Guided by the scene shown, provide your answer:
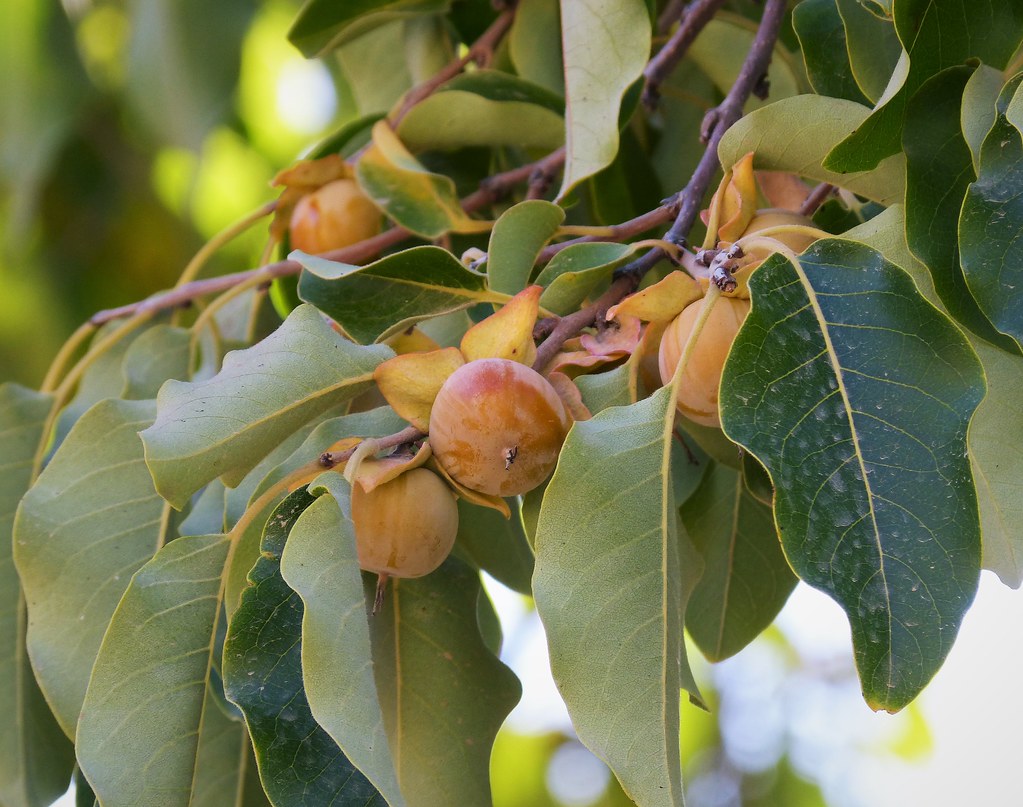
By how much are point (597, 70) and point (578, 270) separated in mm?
181

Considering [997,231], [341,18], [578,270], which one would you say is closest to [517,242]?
[578,270]

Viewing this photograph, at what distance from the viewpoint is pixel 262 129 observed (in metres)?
2.04

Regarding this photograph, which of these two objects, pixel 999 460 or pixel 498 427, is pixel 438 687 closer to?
pixel 498 427

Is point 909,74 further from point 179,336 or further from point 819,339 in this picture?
point 179,336

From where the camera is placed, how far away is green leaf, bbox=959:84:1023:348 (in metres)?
0.54

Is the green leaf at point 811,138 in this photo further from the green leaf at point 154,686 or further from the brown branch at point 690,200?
the green leaf at point 154,686

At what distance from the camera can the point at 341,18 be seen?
987 millimetres

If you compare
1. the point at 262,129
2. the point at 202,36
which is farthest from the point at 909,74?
the point at 262,129

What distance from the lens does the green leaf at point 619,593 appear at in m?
0.51

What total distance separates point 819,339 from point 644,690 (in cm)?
19

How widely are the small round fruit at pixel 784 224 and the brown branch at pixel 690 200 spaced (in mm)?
47

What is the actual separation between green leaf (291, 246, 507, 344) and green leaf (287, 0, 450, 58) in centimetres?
39

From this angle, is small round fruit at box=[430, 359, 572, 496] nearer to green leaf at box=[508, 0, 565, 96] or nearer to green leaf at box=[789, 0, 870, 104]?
green leaf at box=[789, 0, 870, 104]

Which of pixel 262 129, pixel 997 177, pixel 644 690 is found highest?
pixel 997 177
